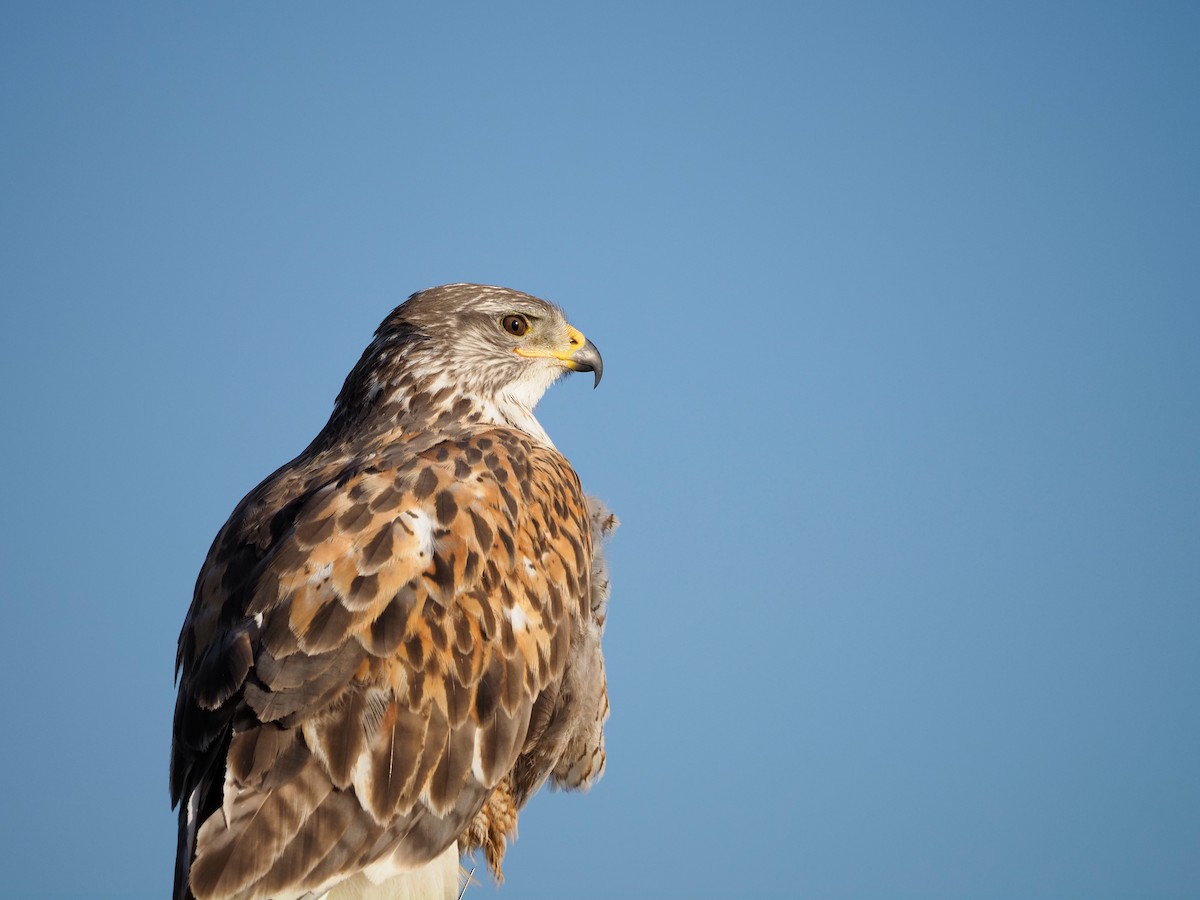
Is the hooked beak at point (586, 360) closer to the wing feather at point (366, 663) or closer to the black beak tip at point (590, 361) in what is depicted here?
the black beak tip at point (590, 361)

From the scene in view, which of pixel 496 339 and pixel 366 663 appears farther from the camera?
pixel 496 339

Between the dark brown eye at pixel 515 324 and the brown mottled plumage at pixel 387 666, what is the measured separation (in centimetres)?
87

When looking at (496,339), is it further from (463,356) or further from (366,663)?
(366,663)

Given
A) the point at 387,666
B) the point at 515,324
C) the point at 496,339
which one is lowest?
the point at 387,666

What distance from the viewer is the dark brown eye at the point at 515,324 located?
6.57 m

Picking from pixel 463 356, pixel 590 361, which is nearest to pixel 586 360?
pixel 590 361

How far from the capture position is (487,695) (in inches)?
188

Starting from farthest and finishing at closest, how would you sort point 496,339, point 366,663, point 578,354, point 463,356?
1. point 578,354
2. point 496,339
3. point 463,356
4. point 366,663

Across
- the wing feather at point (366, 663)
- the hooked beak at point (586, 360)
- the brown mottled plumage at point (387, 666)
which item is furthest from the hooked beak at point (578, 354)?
the wing feather at point (366, 663)

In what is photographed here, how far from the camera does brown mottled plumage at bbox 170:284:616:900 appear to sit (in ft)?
13.9

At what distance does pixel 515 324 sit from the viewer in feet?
21.7

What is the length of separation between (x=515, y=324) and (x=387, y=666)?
2604 mm

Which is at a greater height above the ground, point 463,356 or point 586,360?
point 586,360

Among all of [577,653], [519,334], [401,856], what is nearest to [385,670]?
[401,856]
